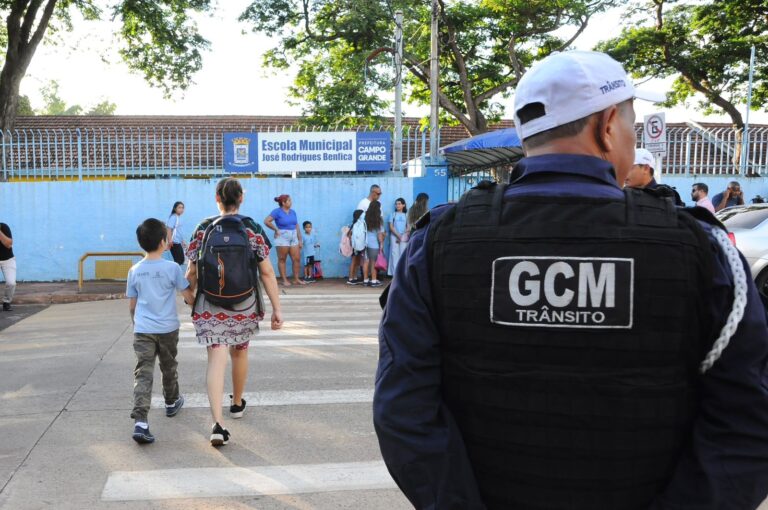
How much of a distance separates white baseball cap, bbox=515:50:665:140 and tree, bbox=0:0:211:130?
66.8 feet

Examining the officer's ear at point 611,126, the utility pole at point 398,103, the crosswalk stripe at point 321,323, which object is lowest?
the crosswalk stripe at point 321,323

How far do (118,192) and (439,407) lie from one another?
1461 centimetres

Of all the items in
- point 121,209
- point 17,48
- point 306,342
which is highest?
point 17,48

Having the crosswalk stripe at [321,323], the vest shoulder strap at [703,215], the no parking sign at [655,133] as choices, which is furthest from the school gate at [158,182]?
the vest shoulder strap at [703,215]

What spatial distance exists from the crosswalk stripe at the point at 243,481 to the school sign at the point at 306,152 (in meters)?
11.2

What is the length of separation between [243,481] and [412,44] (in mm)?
20656

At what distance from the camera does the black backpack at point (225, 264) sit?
4.73 m

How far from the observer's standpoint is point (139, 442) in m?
4.73

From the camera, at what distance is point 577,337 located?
5.07 feet

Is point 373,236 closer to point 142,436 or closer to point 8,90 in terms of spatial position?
point 142,436

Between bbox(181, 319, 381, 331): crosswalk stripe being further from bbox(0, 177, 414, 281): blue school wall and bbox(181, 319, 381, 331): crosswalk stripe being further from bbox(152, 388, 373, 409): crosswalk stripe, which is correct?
bbox(0, 177, 414, 281): blue school wall

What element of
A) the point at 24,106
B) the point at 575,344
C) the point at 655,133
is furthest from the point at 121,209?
the point at 24,106

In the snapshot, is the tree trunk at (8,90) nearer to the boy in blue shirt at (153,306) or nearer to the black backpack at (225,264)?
the boy in blue shirt at (153,306)

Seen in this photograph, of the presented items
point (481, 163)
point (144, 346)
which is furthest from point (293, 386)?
point (481, 163)
